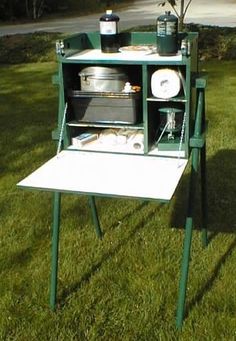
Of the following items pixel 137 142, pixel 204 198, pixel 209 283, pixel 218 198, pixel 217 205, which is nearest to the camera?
pixel 137 142

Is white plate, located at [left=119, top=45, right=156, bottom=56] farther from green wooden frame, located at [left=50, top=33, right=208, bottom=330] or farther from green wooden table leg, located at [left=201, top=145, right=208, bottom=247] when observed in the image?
green wooden table leg, located at [left=201, top=145, right=208, bottom=247]

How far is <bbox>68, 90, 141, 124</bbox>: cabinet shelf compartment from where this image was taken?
2852 mm

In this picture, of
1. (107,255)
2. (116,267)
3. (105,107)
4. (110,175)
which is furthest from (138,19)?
(110,175)

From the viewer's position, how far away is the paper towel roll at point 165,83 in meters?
2.73

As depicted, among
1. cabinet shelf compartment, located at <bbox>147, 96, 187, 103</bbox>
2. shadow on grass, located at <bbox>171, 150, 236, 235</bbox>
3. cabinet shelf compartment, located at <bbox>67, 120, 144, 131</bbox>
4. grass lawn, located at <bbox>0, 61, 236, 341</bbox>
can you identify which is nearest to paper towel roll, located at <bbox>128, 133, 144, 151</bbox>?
cabinet shelf compartment, located at <bbox>67, 120, 144, 131</bbox>

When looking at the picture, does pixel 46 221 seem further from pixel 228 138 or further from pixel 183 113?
pixel 228 138

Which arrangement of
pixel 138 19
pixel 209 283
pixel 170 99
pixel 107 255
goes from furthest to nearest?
pixel 138 19, pixel 107 255, pixel 209 283, pixel 170 99

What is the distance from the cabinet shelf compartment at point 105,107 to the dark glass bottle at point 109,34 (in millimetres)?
255

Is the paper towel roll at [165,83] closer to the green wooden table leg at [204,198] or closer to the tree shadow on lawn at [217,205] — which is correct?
the green wooden table leg at [204,198]

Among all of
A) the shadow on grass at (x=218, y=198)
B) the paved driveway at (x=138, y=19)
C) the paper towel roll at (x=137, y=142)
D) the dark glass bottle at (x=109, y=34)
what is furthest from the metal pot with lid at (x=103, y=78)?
the paved driveway at (x=138, y=19)

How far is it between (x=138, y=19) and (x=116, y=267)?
52.3 feet

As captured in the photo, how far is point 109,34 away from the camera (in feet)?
9.68

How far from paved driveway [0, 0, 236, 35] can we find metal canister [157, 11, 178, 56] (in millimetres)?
12736

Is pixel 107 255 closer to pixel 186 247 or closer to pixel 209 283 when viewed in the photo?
pixel 209 283
